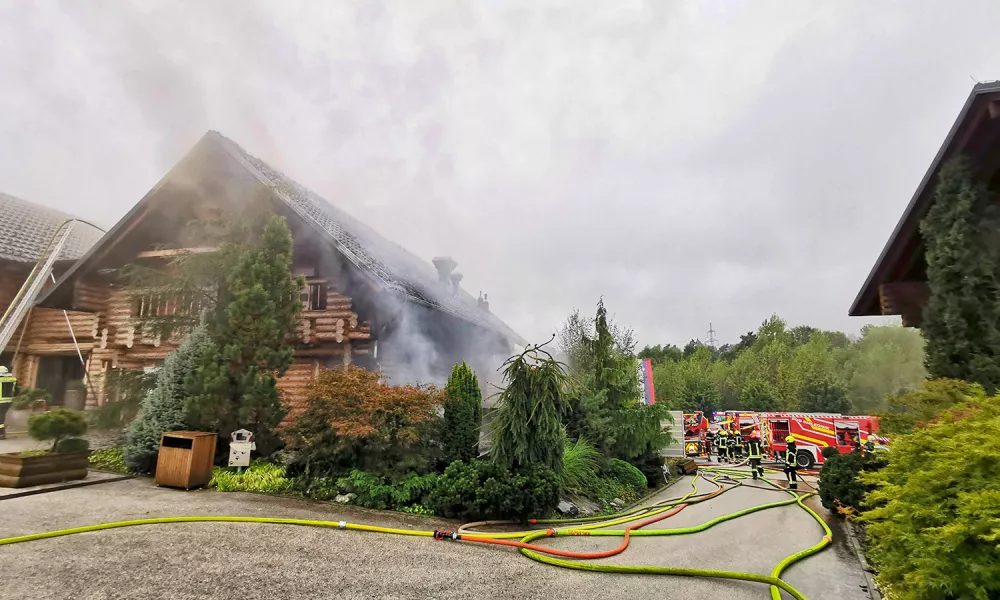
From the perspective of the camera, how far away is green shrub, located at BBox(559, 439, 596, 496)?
7.66m

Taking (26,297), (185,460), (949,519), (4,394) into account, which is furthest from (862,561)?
(26,297)

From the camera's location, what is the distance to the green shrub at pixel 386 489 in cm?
647

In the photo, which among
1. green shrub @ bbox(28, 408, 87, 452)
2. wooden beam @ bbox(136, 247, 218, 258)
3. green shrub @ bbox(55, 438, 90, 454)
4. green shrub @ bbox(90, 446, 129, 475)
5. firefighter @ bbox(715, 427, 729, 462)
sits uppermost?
wooden beam @ bbox(136, 247, 218, 258)

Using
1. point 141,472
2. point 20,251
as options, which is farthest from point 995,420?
point 20,251

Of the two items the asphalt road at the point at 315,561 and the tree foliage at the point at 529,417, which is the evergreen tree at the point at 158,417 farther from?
the tree foliage at the point at 529,417

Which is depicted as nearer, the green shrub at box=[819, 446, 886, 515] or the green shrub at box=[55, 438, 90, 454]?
the green shrub at box=[819, 446, 886, 515]

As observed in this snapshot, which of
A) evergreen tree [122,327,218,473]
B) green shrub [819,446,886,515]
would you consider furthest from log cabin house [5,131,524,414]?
green shrub [819,446,886,515]

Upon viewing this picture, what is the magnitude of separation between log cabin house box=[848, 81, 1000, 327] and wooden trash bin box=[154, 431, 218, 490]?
1052cm

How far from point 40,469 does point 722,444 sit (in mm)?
18892

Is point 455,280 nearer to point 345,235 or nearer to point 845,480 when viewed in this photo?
point 345,235

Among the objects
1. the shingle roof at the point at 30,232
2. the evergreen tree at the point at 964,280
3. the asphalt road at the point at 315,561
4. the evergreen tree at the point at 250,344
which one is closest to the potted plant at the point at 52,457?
the asphalt road at the point at 315,561

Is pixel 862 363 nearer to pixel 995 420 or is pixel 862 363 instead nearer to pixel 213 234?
pixel 995 420

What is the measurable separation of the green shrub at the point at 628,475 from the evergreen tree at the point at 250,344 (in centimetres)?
627

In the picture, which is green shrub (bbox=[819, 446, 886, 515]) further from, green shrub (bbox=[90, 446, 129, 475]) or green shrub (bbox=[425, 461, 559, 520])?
green shrub (bbox=[90, 446, 129, 475])
